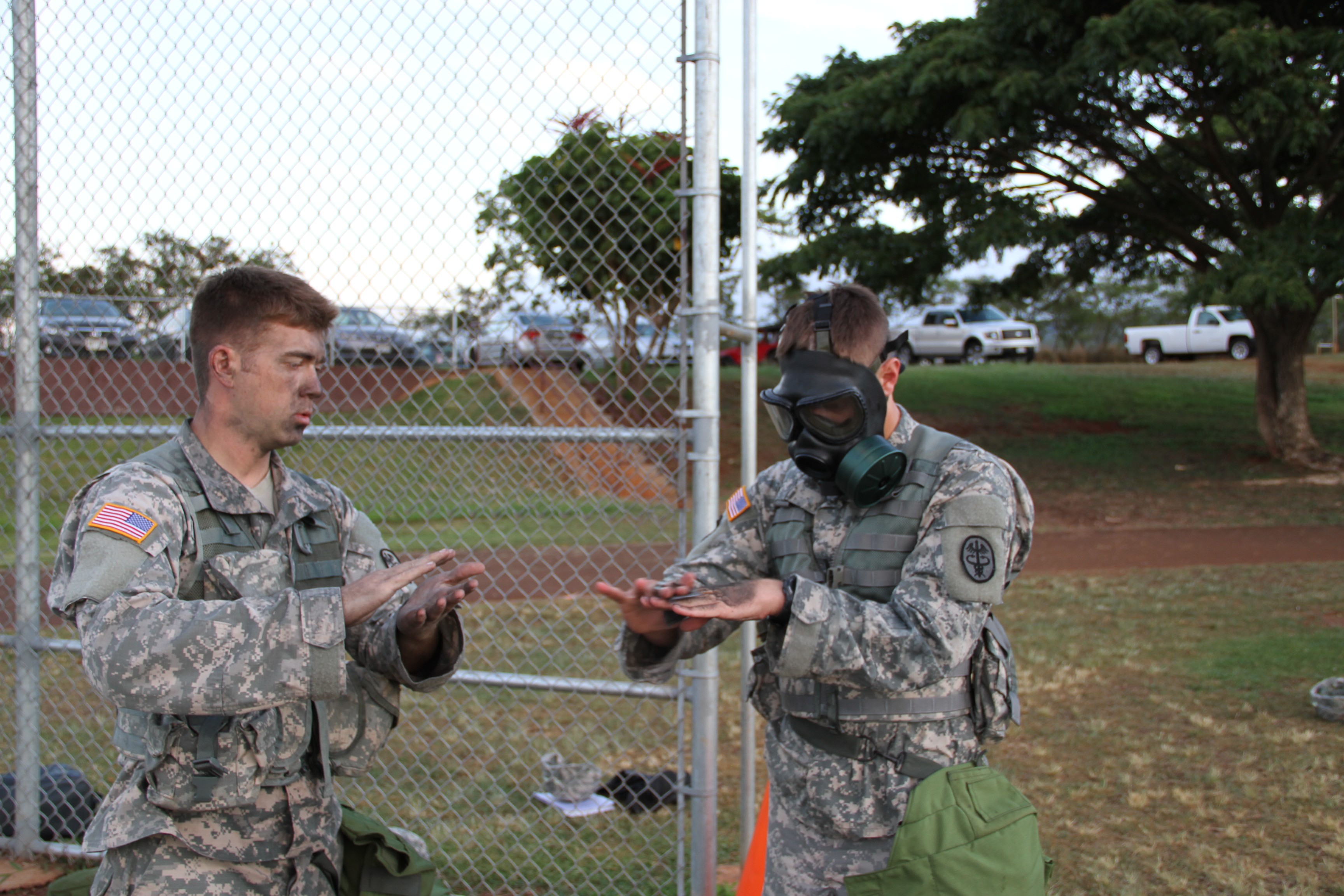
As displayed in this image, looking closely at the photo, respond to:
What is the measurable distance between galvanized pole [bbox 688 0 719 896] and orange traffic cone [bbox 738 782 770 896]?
0.47ft

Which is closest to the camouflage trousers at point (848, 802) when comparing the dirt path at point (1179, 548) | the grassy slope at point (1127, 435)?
the dirt path at point (1179, 548)

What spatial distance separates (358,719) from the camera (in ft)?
7.39

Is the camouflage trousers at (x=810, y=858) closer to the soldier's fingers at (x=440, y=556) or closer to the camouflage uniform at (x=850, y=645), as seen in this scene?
the camouflage uniform at (x=850, y=645)

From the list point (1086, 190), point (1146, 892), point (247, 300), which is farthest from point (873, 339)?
point (1086, 190)

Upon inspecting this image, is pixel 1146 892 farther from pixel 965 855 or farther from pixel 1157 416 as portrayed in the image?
pixel 1157 416

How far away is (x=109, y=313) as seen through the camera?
3926 mm

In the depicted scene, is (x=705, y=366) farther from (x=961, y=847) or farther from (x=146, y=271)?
(x=146, y=271)

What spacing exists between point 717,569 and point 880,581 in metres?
0.41

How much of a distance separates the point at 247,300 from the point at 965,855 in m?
1.80

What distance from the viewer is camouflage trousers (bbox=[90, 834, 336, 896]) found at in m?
2.00

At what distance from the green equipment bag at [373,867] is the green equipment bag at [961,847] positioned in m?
0.97

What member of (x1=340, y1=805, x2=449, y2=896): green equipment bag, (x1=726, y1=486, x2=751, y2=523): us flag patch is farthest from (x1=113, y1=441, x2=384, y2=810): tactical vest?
(x1=726, y1=486, x2=751, y2=523): us flag patch

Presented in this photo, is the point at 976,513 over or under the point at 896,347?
under

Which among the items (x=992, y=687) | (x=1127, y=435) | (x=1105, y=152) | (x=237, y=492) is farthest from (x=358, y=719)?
(x=1127, y=435)
